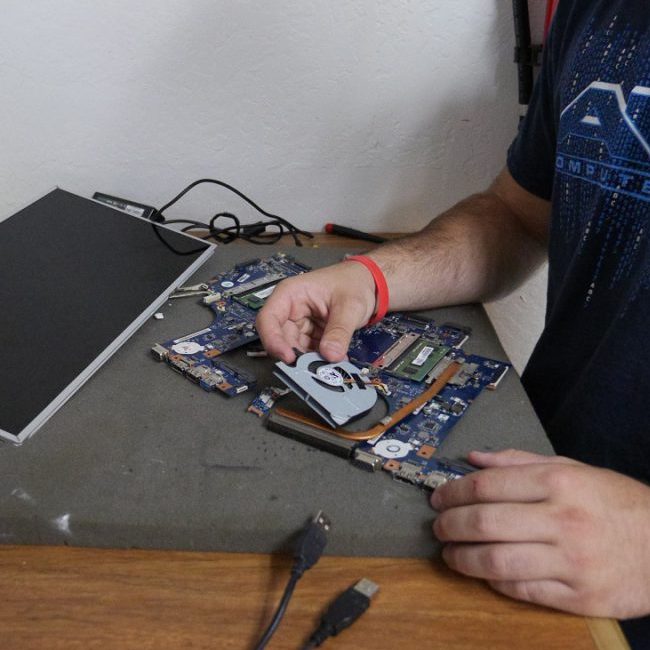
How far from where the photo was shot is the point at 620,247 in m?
0.79

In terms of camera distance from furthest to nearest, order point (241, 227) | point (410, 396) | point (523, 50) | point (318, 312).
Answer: point (241, 227) → point (523, 50) → point (318, 312) → point (410, 396)

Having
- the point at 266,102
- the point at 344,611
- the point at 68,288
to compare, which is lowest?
the point at 344,611

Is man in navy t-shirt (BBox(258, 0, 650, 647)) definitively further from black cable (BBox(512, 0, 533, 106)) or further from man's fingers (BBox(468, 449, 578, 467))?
black cable (BBox(512, 0, 533, 106))

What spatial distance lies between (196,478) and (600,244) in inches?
21.8

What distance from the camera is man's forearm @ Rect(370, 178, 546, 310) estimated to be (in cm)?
92

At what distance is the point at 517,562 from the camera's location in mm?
513

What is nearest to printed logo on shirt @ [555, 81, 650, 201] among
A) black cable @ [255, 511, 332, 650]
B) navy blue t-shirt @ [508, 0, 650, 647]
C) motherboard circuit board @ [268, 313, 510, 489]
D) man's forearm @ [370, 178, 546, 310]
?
navy blue t-shirt @ [508, 0, 650, 647]

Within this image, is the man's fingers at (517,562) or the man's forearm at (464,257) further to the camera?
the man's forearm at (464,257)

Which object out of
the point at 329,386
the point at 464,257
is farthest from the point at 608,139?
the point at 329,386

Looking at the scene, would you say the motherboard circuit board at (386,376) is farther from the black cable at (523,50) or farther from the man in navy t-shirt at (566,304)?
the black cable at (523,50)

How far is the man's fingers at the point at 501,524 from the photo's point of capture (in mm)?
521

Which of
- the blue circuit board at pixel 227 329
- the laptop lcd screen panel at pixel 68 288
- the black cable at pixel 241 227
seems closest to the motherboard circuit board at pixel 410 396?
the blue circuit board at pixel 227 329

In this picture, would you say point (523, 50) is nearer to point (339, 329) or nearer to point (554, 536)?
point (339, 329)

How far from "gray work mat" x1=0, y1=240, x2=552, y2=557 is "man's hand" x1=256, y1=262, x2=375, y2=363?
2.3 inches
